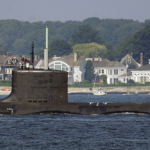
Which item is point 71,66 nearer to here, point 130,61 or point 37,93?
point 130,61

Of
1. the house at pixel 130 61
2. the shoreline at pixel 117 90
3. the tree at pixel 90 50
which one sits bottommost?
the shoreline at pixel 117 90

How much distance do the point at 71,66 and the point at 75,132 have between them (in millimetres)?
114258

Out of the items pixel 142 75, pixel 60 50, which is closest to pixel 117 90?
pixel 142 75

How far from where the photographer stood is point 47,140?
112 ft

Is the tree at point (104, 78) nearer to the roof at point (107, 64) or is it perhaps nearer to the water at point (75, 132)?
the roof at point (107, 64)

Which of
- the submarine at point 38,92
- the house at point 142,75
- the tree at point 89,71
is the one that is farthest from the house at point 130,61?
the submarine at point 38,92

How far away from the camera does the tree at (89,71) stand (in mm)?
158750

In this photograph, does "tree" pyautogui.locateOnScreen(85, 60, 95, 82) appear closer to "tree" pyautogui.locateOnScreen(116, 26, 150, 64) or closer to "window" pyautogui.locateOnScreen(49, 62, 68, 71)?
"window" pyautogui.locateOnScreen(49, 62, 68, 71)

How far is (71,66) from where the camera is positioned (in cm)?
15162

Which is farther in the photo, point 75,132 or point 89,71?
point 89,71

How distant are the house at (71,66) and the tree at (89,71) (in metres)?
1.44

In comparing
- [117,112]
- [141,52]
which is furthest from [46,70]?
[141,52]

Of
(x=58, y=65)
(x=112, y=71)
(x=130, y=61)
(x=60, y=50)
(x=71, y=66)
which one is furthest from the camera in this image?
(x=60, y=50)

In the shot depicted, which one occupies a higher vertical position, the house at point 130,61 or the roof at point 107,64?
the house at point 130,61
